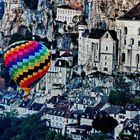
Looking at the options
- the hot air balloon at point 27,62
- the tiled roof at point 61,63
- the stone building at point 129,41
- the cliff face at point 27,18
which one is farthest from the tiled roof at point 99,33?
the hot air balloon at point 27,62

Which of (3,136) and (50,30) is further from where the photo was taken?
(50,30)

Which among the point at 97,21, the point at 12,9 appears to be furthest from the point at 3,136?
the point at 12,9

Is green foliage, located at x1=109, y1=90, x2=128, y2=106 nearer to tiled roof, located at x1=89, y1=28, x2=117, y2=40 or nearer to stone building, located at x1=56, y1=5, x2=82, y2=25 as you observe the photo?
tiled roof, located at x1=89, y1=28, x2=117, y2=40

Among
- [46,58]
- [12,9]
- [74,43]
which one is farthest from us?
[12,9]

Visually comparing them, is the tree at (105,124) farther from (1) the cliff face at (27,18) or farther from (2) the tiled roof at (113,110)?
(1) the cliff face at (27,18)

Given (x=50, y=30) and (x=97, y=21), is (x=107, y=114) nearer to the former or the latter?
(x=97, y=21)

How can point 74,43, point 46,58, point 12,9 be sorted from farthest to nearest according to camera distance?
point 12,9 → point 74,43 → point 46,58

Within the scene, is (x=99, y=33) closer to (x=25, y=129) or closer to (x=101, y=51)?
(x=101, y=51)
